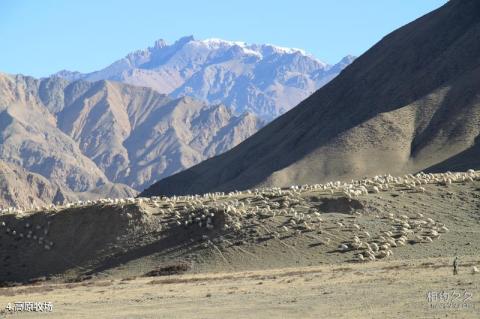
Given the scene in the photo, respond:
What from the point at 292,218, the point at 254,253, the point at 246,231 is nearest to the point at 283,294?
the point at 254,253

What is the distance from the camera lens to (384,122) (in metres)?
140

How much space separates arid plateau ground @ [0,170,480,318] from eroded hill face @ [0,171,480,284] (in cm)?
9

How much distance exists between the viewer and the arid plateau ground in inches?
1479

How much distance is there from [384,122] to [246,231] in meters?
86.3

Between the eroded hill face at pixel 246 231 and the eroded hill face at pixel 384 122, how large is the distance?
54456mm

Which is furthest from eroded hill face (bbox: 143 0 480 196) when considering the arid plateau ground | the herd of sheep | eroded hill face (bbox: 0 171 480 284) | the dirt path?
the dirt path

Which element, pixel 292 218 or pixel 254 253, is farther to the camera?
pixel 292 218

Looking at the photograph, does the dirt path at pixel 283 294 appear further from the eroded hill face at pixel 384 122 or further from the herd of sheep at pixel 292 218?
the eroded hill face at pixel 384 122

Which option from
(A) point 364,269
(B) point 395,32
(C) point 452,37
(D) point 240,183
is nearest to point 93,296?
(A) point 364,269

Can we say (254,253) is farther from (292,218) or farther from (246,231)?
(292,218)

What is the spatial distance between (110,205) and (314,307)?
31.3 metres

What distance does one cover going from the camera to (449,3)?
559 ft

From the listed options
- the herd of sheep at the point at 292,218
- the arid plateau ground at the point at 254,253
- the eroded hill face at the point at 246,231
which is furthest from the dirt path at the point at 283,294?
the herd of sheep at the point at 292,218

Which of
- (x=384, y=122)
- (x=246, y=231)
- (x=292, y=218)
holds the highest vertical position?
(x=384, y=122)
